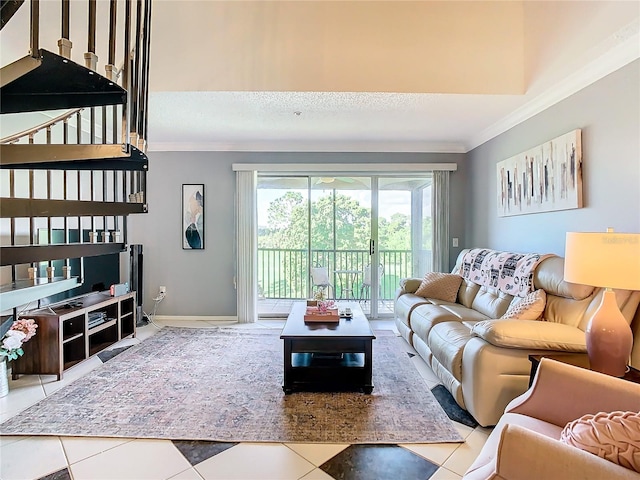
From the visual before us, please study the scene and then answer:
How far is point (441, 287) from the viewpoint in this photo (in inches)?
146

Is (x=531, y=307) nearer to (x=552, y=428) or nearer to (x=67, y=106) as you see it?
(x=552, y=428)

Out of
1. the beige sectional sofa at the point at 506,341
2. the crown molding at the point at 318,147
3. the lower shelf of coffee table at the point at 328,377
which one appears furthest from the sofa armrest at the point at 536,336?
the crown molding at the point at 318,147

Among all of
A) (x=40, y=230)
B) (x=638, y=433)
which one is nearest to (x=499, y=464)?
(x=638, y=433)

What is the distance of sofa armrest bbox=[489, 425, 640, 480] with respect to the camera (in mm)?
858

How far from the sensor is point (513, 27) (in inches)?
110

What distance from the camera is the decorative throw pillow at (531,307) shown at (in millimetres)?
2338

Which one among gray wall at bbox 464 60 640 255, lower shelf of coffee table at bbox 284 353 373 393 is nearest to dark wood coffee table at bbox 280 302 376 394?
lower shelf of coffee table at bbox 284 353 373 393

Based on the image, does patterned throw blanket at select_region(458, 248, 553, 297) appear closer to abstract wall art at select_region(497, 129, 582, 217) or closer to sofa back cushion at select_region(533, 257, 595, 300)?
sofa back cushion at select_region(533, 257, 595, 300)

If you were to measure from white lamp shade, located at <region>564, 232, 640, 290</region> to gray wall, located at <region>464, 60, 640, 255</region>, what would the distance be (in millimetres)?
687

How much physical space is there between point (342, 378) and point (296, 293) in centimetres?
264

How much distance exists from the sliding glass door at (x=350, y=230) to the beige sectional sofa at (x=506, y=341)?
192cm

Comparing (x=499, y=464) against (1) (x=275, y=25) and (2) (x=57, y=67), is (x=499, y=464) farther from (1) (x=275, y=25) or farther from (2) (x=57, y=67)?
(1) (x=275, y=25)

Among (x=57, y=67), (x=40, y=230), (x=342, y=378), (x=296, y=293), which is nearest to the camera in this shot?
(x=57, y=67)

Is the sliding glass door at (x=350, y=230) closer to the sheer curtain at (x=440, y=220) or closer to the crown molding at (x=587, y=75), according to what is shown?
the sheer curtain at (x=440, y=220)
